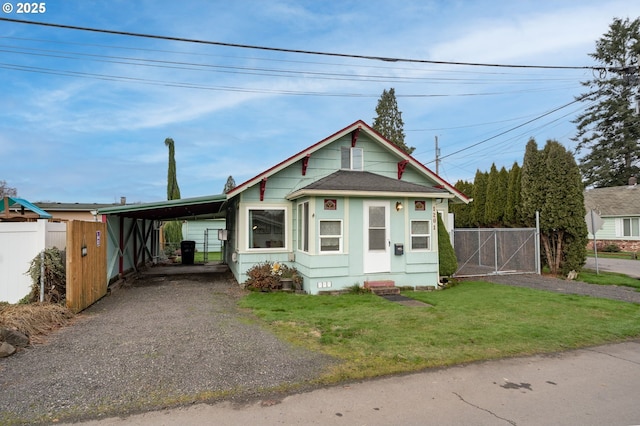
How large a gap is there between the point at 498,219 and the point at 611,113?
27227 millimetres

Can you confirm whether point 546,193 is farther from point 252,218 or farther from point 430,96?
point 252,218

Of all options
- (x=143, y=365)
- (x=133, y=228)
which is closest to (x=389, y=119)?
(x=133, y=228)

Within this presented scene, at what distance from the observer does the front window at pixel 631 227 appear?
87.1 ft

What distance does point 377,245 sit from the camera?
10.8 meters

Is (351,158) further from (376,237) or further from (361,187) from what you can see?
(376,237)

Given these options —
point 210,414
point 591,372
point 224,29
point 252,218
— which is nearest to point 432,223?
point 252,218

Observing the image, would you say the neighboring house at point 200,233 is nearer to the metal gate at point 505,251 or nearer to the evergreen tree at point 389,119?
the evergreen tree at point 389,119

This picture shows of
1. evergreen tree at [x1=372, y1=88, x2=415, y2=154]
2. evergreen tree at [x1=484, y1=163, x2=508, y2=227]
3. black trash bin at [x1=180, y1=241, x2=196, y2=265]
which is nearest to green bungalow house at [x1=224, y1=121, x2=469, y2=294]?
evergreen tree at [x1=484, y1=163, x2=508, y2=227]

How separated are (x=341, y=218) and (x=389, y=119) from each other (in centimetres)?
3166

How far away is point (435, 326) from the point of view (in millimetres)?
6637

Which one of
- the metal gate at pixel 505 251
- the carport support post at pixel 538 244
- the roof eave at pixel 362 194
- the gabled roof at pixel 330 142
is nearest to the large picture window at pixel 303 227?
the roof eave at pixel 362 194

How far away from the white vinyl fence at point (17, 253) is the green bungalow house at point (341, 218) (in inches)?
186

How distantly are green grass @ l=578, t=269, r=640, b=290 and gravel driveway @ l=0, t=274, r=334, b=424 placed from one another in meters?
12.1

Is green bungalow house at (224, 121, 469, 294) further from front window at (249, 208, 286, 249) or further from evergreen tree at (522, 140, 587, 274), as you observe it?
evergreen tree at (522, 140, 587, 274)
